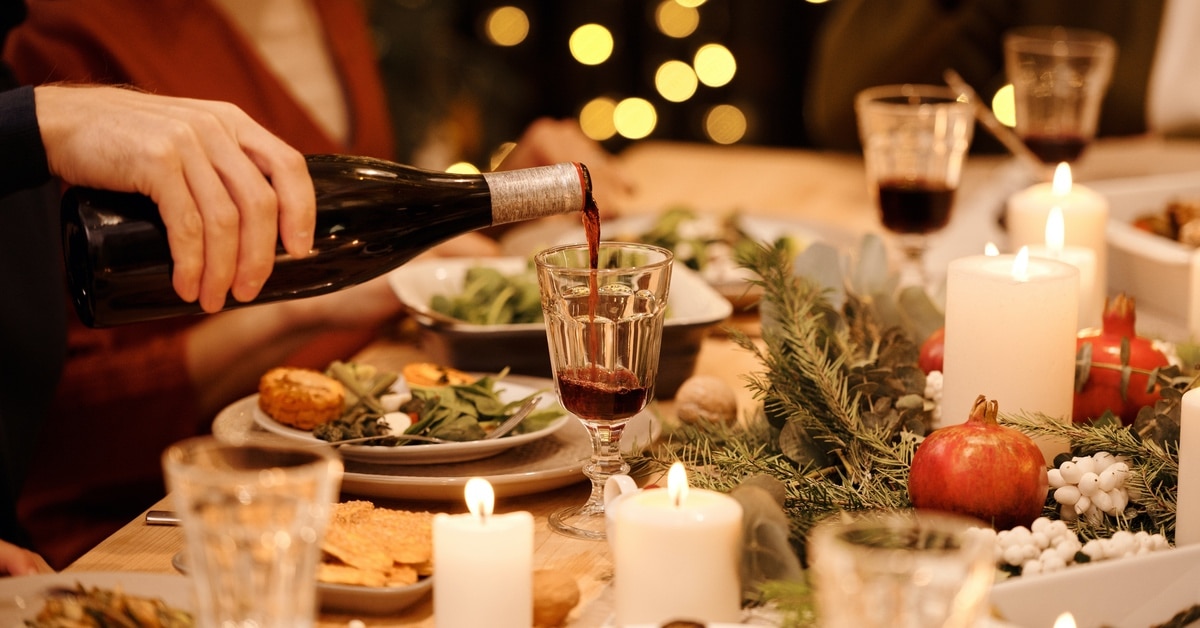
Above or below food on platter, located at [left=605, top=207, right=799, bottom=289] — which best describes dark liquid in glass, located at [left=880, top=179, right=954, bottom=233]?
above

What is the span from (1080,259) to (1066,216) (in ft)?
0.53

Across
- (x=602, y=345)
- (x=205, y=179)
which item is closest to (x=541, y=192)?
(x=602, y=345)

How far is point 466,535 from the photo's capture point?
0.63 meters

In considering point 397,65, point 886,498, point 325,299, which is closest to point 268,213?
point 886,498

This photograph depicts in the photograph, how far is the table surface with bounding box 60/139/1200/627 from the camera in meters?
0.78

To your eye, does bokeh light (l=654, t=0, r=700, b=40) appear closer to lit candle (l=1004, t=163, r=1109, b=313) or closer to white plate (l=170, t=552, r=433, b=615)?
lit candle (l=1004, t=163, r=1109, b=313)

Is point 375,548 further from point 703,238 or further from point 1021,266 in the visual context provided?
point 703,238

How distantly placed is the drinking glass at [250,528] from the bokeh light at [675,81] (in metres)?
3.64

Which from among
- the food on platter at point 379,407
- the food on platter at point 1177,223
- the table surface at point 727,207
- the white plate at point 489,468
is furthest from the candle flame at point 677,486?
the food on platter at point 1177,223

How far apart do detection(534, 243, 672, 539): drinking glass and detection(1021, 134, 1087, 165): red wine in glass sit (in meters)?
0.92

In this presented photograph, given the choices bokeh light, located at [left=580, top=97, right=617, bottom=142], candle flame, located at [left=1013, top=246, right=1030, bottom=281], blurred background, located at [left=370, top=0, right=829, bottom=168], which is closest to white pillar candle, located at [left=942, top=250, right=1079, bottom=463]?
candle flame, located at [left=1013, top=246, right=1030, bottom=281]

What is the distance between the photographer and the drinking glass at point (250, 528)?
494mm

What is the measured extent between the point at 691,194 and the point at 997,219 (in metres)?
0.62

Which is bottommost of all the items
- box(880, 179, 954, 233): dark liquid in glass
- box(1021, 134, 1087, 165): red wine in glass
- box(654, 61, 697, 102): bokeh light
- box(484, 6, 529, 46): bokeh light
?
box(880, 179, 954, 233): dark liquid in glass
